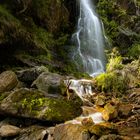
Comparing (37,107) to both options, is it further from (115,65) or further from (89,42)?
(89,42)

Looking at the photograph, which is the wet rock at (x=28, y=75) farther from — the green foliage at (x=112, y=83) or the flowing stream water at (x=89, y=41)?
the flowing stream water at (x=89, y=41)

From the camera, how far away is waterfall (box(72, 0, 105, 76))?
71.6ft

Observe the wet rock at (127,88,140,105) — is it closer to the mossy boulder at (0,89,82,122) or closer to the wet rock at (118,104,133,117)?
the wet rock at (118,104,133,117)

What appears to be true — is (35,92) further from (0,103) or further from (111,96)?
(111,96)

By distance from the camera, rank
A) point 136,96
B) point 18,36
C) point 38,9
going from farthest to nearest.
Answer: point 38,9, point 18,36, point 136,96

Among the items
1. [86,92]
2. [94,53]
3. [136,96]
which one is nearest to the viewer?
[136,96]

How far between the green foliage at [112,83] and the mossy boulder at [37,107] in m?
3.90

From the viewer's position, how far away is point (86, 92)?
1470cm

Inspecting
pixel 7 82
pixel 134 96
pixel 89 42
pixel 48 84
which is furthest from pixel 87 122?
pixel 89 42

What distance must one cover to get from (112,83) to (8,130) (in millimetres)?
6284

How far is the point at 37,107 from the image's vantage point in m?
10.8

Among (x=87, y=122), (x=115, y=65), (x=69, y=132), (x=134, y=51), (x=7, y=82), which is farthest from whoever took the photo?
(x=134, y=51)

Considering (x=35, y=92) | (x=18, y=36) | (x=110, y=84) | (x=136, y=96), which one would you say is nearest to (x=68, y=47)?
(x=18, y=36)

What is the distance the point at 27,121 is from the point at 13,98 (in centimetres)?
88
